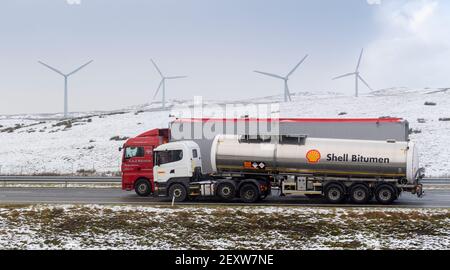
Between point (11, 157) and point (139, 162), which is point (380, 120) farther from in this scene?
point (11, 157)

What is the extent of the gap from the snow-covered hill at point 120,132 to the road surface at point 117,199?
8.08 m

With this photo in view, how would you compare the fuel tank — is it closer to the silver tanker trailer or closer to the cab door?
the silver tanker trailer

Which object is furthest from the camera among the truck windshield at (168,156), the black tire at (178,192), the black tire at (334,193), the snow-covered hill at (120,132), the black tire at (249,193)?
the snow-covered hill at (120,132)

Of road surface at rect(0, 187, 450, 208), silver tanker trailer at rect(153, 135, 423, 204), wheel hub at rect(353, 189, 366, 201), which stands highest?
silver tanker trailer at rect(153, 135, 423, 204)

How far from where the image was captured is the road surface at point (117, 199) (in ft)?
74.3

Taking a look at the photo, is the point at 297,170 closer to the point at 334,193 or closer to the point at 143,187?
the point at 334,193

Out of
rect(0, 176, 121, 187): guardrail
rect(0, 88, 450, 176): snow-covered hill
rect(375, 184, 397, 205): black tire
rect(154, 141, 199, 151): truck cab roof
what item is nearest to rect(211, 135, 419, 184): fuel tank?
rect(375, 184, 397, 205): black tire

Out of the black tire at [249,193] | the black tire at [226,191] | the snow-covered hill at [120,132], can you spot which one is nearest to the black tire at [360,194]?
the black tire at [249,193]

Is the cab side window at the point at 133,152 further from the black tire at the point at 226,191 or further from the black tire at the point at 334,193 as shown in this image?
the black tire at the point at 334,193

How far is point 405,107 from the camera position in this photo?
60625mm

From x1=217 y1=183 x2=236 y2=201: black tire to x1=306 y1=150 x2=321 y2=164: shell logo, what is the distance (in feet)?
10.9

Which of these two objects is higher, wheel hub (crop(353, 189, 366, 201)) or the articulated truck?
the articulated truck

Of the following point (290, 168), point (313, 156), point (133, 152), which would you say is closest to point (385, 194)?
point (313, 156)

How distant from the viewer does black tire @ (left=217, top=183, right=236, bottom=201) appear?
22.6 metres
